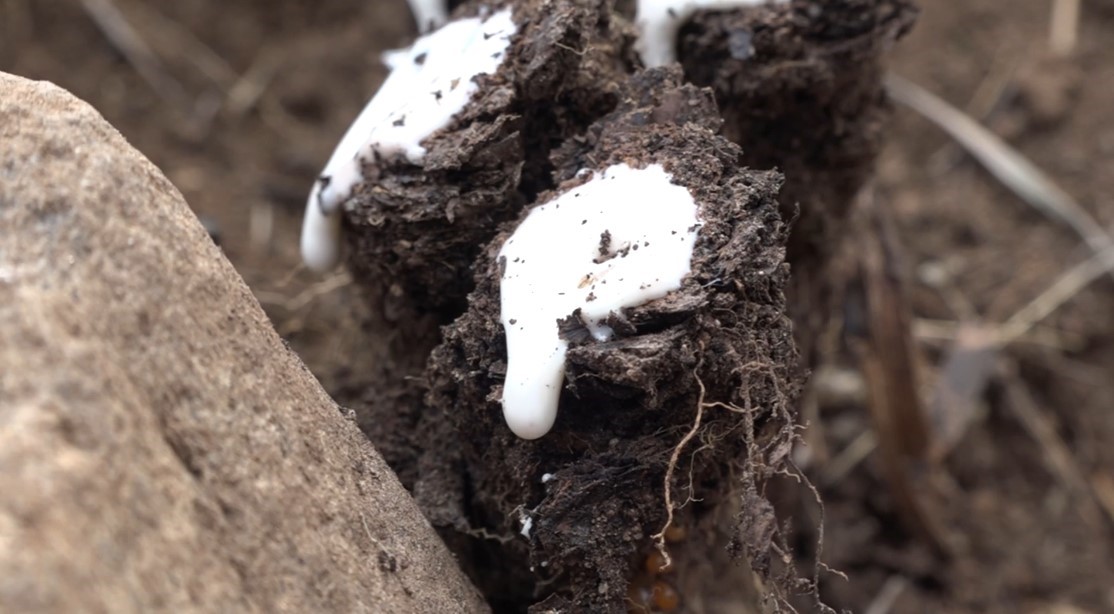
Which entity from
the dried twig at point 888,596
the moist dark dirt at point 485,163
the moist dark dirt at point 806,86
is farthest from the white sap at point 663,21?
the dried twig at point 888,596

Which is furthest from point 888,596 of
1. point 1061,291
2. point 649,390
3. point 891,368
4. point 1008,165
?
point 649,390

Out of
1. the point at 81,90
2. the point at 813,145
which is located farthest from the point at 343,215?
the point at 81,90

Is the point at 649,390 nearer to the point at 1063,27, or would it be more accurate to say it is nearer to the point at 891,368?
the point at 891,368

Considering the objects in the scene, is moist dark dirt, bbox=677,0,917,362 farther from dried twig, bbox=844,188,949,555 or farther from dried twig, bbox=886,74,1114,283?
dried twig, bbox=886,74,1114,283

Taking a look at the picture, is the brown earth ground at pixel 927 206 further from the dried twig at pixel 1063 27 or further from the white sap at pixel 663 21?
the white sap at pixel 663 21

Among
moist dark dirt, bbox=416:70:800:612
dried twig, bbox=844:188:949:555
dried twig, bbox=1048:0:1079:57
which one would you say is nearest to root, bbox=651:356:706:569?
moist dark dirt, bbox=416:70:800:612

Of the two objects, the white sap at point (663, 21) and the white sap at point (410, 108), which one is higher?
the white sap at point (410, 108)

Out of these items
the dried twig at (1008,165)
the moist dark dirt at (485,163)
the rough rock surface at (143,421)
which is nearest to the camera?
the rough rock surface at (143,421)
